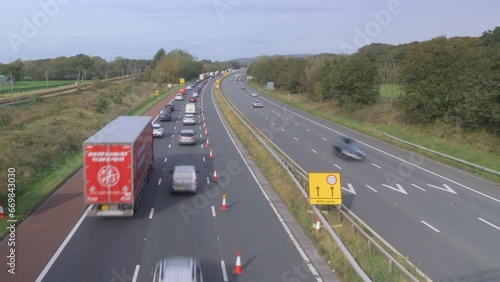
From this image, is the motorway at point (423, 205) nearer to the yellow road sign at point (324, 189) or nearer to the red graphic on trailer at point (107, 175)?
the yellow road sign at point (324, 189)

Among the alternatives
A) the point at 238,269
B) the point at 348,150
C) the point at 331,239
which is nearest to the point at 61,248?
the point at 238,269

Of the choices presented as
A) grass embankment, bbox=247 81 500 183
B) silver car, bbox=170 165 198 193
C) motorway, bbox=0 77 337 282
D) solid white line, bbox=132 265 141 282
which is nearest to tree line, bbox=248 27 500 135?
grass embankment, bbox=247 81 500 183

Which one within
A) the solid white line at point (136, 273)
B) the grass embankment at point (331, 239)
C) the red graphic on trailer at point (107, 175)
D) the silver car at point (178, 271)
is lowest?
the solid white line at point (136, 273)

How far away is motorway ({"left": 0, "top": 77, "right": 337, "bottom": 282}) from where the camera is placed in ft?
46.6

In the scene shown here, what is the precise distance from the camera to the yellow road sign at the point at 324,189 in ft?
64.7

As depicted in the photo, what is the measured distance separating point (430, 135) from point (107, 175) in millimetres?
34103

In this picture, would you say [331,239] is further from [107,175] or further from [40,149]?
[40,149]

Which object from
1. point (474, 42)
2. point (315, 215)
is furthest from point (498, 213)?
point (474, 42)

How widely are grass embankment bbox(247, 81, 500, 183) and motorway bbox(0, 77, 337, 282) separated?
16622 millimetres

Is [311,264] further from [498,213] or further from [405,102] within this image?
[405,102]

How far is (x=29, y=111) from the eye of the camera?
171ft

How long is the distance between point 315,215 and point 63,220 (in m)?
10.1

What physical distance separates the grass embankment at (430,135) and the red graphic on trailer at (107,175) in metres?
21.3

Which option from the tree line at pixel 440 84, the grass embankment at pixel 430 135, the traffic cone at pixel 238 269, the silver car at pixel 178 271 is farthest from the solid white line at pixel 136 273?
the tree line at pixel 440 84
